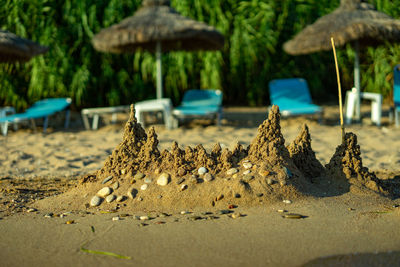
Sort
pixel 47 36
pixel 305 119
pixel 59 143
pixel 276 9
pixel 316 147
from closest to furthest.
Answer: pixel 316 147 → pixel 59 143 → pixel 305 119 → pixel 47 36 → pixel 276 9

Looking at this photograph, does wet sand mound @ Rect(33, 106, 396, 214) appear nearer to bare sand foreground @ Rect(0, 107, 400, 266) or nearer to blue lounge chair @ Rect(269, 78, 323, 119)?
bare sand foreground @ Rect(0, 107, 400, 266)

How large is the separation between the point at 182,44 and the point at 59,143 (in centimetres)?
313

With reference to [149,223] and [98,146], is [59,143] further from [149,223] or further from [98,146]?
[149,223]

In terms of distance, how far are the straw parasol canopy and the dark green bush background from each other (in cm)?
140

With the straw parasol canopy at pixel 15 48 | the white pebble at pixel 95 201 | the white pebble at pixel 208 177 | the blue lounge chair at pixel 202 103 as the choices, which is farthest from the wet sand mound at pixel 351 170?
the straw parasol canopy at pixel 15 48

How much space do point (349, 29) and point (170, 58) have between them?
3595mm

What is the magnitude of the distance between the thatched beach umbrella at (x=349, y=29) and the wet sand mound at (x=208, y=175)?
449cm

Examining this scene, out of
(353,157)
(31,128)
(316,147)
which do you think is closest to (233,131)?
(316,147)

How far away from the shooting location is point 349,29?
7.23m

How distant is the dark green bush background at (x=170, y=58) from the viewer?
8.94 m

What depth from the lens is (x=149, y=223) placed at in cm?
251

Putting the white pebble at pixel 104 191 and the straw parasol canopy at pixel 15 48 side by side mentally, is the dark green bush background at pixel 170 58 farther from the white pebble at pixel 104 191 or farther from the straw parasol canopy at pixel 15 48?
the white pebble at pixel 104 191

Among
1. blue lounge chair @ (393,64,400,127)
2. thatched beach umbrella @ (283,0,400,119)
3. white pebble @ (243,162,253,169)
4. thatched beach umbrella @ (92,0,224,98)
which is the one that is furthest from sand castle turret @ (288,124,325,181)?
blue lounge chair @ (393,64,400,127)

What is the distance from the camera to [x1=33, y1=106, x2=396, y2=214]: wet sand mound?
2.78 meters
